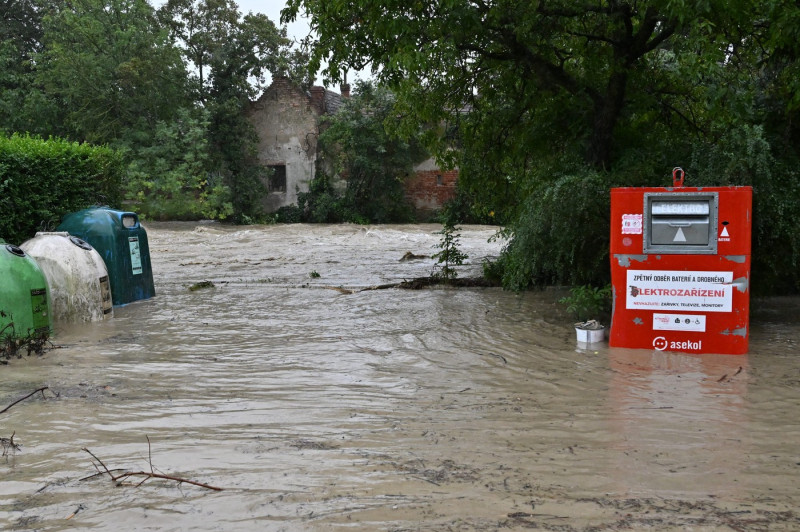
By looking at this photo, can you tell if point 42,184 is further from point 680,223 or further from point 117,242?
point 680,223

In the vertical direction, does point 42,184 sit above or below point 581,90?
below

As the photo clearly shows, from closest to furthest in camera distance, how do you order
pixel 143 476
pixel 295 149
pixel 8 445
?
pixel 143 476 < pixel 8 445 < pixel 295 149

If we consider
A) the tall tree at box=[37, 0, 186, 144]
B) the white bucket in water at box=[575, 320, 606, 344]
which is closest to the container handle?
the white bucket in water at box=[575, 320, 606, 344]

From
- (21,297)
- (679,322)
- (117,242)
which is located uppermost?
(117,242)

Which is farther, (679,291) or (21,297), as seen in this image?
(21,297)

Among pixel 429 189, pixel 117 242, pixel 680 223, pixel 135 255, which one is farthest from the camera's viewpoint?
pixel 429 189

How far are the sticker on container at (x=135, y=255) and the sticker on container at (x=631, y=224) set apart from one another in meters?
6.54

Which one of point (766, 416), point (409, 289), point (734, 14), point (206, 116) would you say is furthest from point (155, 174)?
point (766, 416)

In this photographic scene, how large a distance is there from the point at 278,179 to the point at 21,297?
26360 mm

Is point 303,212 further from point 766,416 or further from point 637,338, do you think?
point 766,416

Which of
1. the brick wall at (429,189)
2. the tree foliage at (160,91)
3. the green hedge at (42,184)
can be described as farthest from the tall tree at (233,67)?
the green hedge at (42,184)

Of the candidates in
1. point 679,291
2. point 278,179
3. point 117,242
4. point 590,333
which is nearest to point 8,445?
point 590,333

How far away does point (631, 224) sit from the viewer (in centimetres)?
Answer: 678

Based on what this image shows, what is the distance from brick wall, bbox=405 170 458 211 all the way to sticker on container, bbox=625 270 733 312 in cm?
2574
